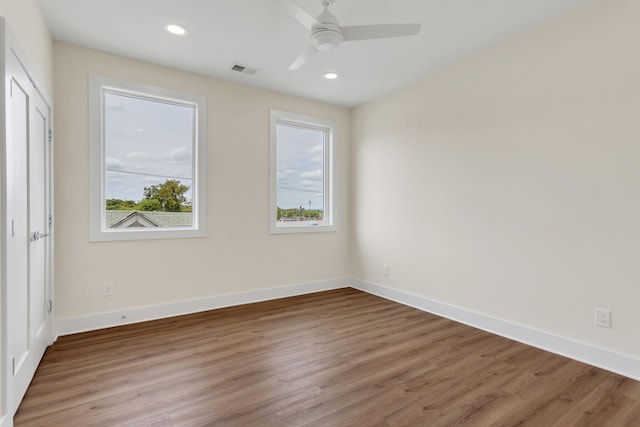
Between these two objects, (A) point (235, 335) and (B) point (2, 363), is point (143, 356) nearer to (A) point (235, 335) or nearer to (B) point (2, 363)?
(A) point (235, 335)

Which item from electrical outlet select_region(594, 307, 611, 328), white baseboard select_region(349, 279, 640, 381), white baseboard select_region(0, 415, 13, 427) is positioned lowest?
white baseboard select_region(349, 279, 640, 381)

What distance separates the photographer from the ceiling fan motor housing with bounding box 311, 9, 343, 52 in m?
2.16

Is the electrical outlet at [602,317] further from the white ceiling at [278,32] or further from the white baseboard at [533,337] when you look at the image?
the white ceiling at [278,32]

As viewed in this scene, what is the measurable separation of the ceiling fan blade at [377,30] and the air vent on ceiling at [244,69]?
1552 millimetres

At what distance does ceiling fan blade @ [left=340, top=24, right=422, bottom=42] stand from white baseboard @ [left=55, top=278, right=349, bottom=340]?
3027 mm

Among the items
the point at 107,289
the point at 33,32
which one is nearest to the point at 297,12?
the point at 33,32

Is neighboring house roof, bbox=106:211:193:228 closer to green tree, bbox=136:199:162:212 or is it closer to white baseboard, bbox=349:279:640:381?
green tree, bbox=136:199:162:212

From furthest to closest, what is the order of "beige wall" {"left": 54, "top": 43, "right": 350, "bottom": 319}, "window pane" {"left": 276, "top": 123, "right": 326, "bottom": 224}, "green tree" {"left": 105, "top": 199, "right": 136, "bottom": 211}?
"window pane" {"left": 276, "top": 123, "right": 326, "bottom": 224}
"green tree" {"left": 105, "top": 199, "right": 136, "bottom": 211}
"beige wall" {"left": 54, "top": 43, "right": 350, "bottom": 319}

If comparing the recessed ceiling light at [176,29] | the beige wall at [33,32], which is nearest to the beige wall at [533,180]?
the recessed ceiling light at [176,29]

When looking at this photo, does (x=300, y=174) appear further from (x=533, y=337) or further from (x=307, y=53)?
(x=533, y=337)

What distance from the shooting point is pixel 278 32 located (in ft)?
9.16

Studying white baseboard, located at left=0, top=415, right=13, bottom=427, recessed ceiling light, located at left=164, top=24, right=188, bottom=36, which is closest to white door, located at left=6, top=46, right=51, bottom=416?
white baseboard, located at left=0, top=415, right=13, bottom=427

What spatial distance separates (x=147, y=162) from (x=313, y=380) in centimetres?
274

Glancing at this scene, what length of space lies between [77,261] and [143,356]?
122 centimetres
